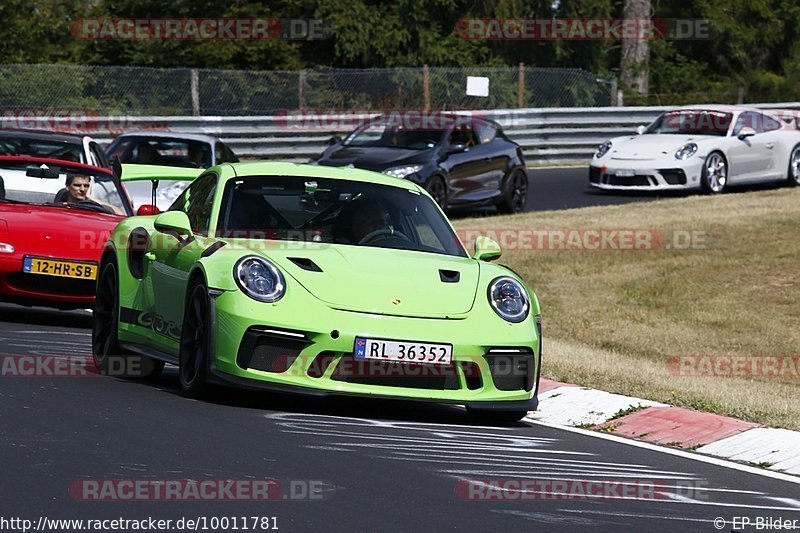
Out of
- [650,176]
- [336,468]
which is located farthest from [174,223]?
[650,176]

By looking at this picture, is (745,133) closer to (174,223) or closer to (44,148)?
(44,148)

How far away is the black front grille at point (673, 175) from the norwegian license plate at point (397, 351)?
1571cm

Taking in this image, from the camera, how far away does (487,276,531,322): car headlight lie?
27.6 ft

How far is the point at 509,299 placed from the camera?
8523mm

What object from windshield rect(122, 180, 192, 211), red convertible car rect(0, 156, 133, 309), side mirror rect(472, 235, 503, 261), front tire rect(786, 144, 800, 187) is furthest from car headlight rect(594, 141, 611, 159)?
side mirror rect(472, 235, 503, 261)

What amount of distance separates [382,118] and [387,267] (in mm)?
13513

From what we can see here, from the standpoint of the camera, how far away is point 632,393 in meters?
9.95

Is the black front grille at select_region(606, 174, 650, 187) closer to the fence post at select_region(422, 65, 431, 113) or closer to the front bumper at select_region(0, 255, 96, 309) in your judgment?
the fence post at select_region(422, 65, 431, 113)

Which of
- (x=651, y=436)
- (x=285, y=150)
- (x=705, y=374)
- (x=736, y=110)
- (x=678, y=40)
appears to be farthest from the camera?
(x=678, y=40)

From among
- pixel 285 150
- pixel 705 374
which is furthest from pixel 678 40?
pixel 705 374

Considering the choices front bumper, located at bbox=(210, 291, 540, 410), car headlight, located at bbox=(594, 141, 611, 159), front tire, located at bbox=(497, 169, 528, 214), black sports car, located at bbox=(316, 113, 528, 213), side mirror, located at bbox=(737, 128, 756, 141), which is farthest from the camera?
car headlight, located at bbox=(594, 141, 611, 159)

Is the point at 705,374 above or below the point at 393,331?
below

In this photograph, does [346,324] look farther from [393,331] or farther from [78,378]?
[78,378]

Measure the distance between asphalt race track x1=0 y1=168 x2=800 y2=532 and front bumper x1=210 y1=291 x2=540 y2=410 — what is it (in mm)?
190
